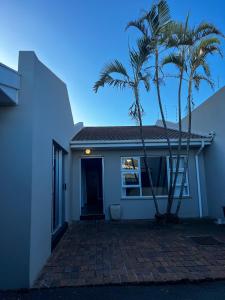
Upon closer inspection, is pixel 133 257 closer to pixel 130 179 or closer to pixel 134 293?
pixel 134 293

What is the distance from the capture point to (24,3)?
5855 mm

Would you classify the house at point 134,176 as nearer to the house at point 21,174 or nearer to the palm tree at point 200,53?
the palm tree at point 200,53

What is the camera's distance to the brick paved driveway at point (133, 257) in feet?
12.2

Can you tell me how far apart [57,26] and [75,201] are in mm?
6464

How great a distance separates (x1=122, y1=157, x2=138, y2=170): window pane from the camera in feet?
30.5

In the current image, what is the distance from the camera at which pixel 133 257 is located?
4684 mm

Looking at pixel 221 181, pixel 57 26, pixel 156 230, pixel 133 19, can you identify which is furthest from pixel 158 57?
pixel 156 230

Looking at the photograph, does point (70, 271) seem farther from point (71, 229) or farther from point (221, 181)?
point (221, 181)

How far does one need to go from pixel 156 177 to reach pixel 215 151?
258 centimetres

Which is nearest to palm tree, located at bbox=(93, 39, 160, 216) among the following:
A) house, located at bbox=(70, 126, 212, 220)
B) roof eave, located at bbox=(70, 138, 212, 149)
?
roof eave, located at bbox=(70, 138, 212, 149)

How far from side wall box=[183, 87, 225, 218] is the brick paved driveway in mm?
1492

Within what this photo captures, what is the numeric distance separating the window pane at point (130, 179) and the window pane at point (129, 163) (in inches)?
11.7

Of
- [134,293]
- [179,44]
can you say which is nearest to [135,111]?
[179,44]

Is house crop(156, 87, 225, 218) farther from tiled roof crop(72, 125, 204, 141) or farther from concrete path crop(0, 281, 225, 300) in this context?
concrete path crop(0, 281, 225, 300)
